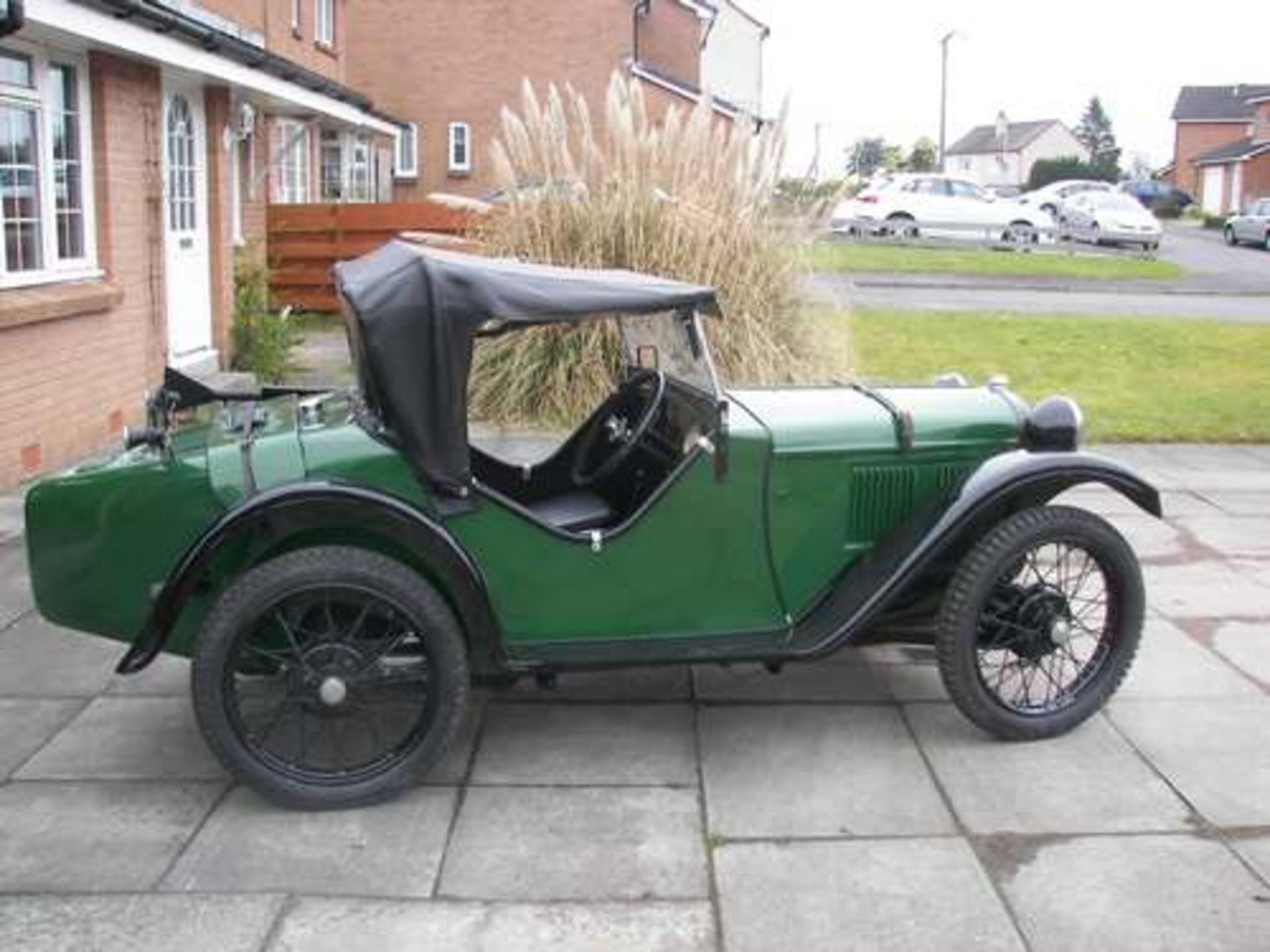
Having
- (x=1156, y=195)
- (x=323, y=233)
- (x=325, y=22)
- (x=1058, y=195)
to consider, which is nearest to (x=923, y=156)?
(x=1156, y=195)

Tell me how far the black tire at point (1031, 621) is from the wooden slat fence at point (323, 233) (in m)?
14.1

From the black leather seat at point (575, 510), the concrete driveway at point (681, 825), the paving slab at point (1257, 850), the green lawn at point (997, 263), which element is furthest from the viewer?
the green lawn at point (997, 263)

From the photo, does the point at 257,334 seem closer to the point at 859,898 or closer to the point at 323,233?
the point at 323,233

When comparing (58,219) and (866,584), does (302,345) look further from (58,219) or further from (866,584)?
(866,584)

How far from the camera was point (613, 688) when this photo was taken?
498 centimetres

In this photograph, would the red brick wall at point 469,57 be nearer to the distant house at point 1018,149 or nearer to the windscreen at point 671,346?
the windscreen at point 671,346

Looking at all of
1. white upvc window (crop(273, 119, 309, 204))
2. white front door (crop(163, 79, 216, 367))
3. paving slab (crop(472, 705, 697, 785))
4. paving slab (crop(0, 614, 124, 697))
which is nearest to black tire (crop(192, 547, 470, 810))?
paving slab (crop(472, 705, 697, 785))

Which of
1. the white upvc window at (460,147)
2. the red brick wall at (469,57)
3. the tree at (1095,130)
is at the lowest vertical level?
the white upvc window at (460,147)

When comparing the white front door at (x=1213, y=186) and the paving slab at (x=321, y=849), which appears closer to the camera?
the paving slab at (x=321, y=849)

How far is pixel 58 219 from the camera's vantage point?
30.2 feet

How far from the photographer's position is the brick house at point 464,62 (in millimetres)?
34969

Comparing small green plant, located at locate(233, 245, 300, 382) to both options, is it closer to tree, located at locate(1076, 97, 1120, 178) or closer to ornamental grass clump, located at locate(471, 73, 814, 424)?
ornamental grass clump, located at locate(471, 73, 814, 424)

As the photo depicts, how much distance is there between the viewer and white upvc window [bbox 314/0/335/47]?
21375 millimetres

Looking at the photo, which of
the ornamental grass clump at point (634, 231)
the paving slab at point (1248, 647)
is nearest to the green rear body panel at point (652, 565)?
the paving slab at point (1248, 647)
